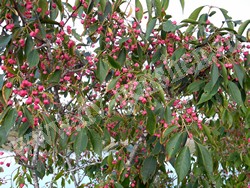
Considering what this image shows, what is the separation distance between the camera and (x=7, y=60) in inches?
48.3

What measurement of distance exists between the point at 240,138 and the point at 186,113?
1.36 meters

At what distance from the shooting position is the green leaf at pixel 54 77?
1.25 meters

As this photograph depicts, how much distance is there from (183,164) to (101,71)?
0.39 metres

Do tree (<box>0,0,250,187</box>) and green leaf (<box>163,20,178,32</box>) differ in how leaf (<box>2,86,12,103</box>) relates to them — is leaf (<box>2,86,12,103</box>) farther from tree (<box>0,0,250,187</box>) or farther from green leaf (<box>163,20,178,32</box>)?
green leaf (<box>163,20,178,32</box>)

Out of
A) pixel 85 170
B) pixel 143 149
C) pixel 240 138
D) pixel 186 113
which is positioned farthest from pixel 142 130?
pixel 240 138

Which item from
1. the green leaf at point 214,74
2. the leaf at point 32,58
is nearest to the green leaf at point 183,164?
the green leaf at point 214,74

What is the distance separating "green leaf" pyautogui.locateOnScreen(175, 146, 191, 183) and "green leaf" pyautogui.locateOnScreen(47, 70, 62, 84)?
1.52ft

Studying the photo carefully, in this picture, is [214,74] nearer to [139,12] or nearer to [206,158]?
[206,158]

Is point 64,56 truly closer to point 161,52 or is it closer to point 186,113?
point 161,52

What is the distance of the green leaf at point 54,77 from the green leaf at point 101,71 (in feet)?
0.43

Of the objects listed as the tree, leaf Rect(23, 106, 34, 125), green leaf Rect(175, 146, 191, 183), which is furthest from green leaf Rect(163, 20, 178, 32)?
leaf Rect(23, 106, 34, 125)

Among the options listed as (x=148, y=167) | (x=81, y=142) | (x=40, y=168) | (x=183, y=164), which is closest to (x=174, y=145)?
(x=183, y=164)

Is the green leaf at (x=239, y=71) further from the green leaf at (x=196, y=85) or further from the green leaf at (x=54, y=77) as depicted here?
the green leaf at (x=54, y=77)

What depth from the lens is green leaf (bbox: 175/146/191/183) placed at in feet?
3.48
